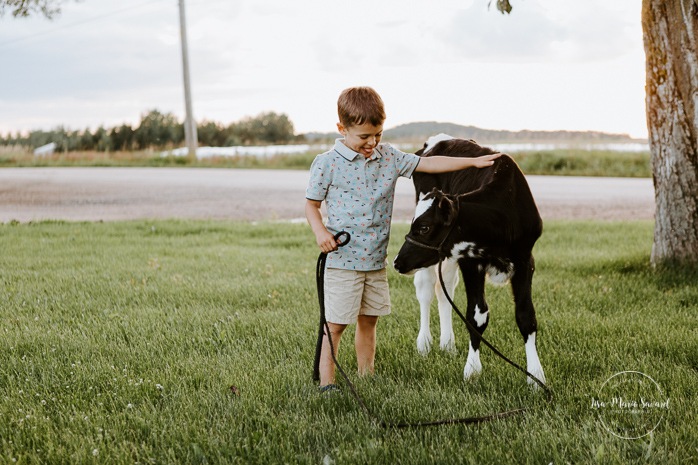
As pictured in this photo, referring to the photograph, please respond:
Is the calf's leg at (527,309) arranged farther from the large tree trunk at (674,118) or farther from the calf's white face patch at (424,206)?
the large tree trunk at (674,118)

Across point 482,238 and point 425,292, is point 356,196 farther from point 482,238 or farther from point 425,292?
point 425,292

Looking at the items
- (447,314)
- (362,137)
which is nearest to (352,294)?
(362,137)

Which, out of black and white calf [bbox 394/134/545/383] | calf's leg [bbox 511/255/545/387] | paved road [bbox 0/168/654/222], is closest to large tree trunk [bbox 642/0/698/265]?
black and white calf [bbox 394/134/545/383]

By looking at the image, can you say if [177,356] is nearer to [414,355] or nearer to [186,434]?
[186,434]

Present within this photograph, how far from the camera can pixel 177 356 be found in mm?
4598

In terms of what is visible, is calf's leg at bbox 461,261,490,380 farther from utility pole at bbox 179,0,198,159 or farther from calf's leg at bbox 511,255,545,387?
utility pole at bbox 179,0,198,159

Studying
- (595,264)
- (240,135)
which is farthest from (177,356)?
(240,135)

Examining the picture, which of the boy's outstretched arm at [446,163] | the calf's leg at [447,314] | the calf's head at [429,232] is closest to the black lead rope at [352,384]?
the calf's head at [429,232]

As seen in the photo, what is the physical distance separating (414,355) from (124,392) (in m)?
1.87

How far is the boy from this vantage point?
3.75 metres

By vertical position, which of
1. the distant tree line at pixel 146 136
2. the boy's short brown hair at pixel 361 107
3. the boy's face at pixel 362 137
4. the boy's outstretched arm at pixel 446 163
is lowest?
the boy's outstretched arm at pixel 446 163

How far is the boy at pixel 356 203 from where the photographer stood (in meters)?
3.75

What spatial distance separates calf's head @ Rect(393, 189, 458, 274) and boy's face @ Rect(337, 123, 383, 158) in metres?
0.43

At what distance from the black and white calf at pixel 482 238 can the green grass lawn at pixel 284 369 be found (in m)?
0.39
